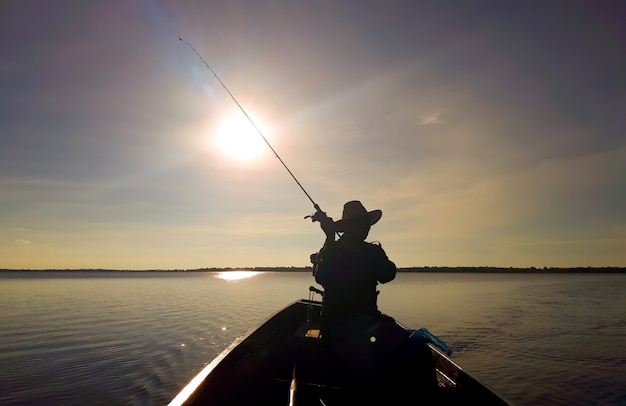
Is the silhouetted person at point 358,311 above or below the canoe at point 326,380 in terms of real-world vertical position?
above

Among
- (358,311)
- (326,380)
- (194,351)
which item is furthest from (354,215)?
(194,351)

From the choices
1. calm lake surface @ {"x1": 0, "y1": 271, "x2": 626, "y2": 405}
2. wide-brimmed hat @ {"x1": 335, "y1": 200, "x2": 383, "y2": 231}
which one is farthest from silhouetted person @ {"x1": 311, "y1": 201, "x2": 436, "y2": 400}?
calm lake surface @ {"x1": 0, "y1": 271, "x2": 626, "y2": 405}

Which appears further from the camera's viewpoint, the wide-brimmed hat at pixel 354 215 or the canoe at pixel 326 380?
the wide-brimmed hat at pixel 354 215

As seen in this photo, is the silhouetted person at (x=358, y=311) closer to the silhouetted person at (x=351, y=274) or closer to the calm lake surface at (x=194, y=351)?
the silhouetted person at (x=351, y=274)

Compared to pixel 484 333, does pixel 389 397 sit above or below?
above

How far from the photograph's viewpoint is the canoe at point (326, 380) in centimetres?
458

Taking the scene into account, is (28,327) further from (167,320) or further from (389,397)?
(389,397)

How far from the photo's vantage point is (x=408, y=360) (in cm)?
575

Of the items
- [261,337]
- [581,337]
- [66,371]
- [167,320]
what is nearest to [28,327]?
[167,320]

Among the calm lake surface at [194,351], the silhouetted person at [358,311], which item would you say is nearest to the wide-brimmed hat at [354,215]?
the silhouetted person at [358,311]

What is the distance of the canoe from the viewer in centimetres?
458

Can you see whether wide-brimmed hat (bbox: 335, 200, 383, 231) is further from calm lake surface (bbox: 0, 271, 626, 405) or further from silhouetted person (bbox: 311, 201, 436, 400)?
calm lake surface (bbox: 0, 271, 626, 405)

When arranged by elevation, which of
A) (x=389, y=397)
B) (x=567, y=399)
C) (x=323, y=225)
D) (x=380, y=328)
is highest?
(x=323, y=225)

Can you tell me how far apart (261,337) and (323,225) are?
332 cm
